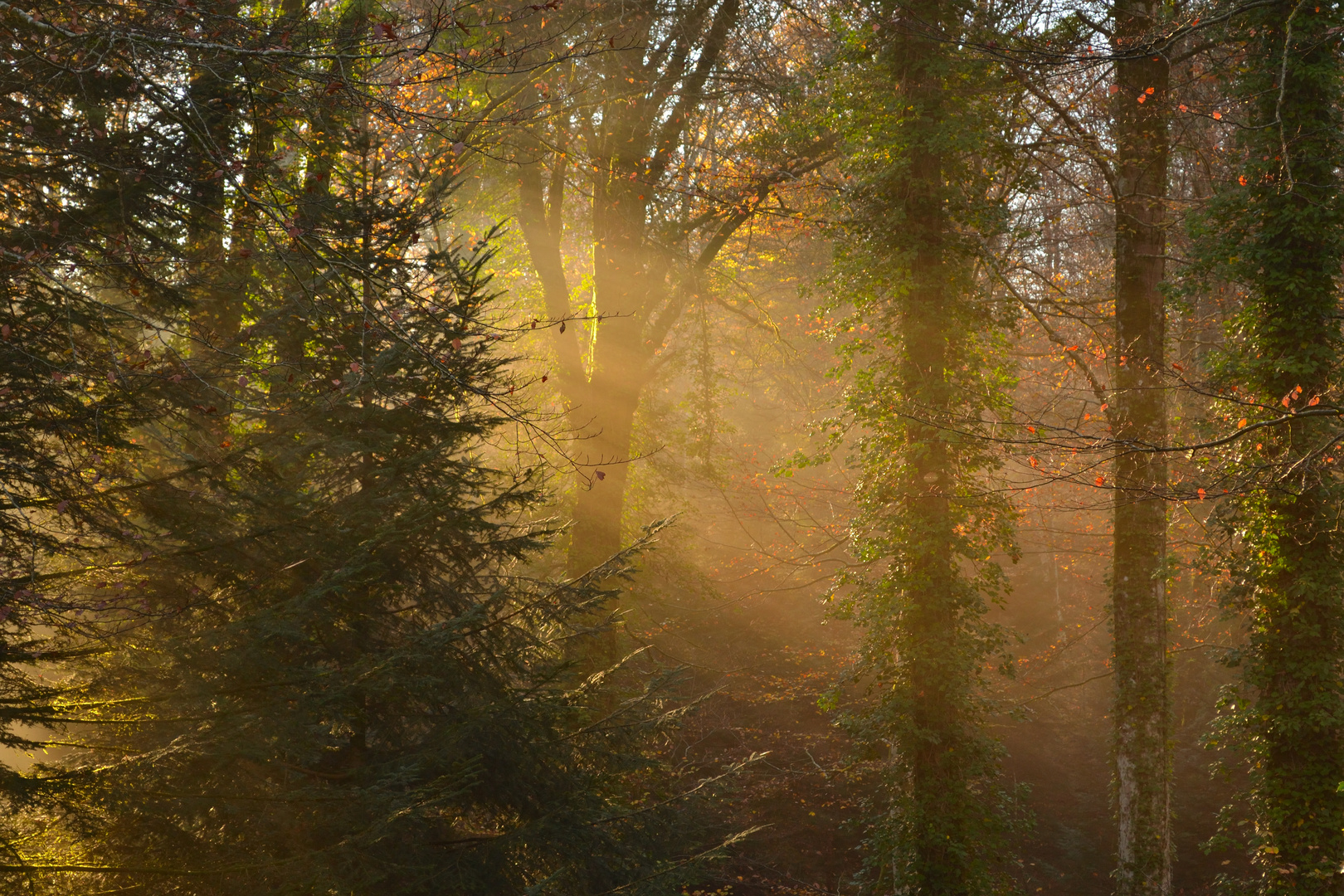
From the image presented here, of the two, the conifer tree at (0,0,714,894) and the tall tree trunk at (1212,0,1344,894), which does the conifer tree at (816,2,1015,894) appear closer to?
the tall tree trunk at (1212,0,1344,894)

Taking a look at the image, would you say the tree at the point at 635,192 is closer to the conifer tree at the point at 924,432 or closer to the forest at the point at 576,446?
the forest at the point at 576,446

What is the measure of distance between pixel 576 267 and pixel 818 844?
18.8m

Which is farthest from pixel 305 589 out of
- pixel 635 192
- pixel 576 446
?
pixel 635 192

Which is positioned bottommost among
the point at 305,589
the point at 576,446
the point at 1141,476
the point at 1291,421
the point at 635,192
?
the point at 305,589

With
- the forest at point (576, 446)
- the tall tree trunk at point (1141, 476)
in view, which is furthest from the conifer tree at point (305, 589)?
the tall tree trunk at point (1141, 476)

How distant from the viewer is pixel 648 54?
12.5 meters

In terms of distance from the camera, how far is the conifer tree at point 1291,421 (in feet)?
28.2

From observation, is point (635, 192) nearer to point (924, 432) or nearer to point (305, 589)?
point (924, 432)

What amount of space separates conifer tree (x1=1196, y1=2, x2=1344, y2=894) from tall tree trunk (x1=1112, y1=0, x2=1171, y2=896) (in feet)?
2.80

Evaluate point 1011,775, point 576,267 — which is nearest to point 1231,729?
point 1011,775

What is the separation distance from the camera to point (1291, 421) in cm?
874

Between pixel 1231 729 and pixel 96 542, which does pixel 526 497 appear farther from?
pixel 1231 729

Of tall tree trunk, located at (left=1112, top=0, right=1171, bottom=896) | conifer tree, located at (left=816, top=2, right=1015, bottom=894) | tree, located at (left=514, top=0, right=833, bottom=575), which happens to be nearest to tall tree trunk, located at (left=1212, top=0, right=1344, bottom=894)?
tall tree trunk, located at (left=1112, top=0, right=1171, bottom=896)

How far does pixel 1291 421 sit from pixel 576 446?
9.01m
